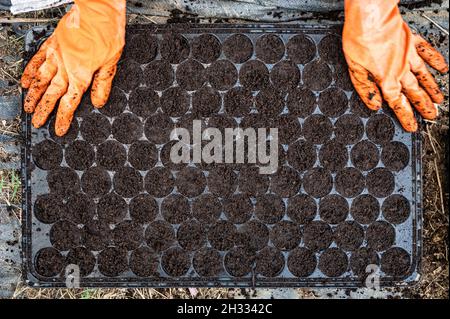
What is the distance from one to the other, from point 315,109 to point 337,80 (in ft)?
0.60

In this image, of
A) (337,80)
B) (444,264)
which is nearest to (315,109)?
(337,80)

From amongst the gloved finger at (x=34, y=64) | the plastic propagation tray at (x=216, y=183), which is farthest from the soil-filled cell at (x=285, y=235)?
the gloved finger at (x=34, y=64)

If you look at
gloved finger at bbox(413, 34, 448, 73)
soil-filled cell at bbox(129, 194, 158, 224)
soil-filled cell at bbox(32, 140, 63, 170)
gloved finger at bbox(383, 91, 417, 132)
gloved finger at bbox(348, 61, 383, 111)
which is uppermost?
gloved finger at bbox(413, 34, 448, 73)

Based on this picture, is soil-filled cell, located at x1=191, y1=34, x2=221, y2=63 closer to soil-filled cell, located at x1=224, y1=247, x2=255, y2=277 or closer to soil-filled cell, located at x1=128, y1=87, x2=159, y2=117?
soil-filled cell, located at x1=128, y1=87, x2=159, y2=117

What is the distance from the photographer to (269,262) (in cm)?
238

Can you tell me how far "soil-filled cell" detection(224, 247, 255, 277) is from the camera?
2377mm

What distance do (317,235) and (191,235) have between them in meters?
0.64

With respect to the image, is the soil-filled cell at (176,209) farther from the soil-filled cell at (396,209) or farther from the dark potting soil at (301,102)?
the soil-filled cell at (396,209)

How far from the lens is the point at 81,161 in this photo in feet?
7.83

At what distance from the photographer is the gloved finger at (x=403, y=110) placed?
2.33m

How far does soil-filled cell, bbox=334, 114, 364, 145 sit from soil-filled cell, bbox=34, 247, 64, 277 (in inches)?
60.8

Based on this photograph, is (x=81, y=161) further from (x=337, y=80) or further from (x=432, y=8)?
(x=432, y=8)

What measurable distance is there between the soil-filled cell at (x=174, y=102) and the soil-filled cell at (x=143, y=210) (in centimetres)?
46

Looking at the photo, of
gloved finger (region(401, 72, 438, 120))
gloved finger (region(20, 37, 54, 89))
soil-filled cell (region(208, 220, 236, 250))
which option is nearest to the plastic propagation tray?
soil-filled cell (region(208, 220, 236, 250))
